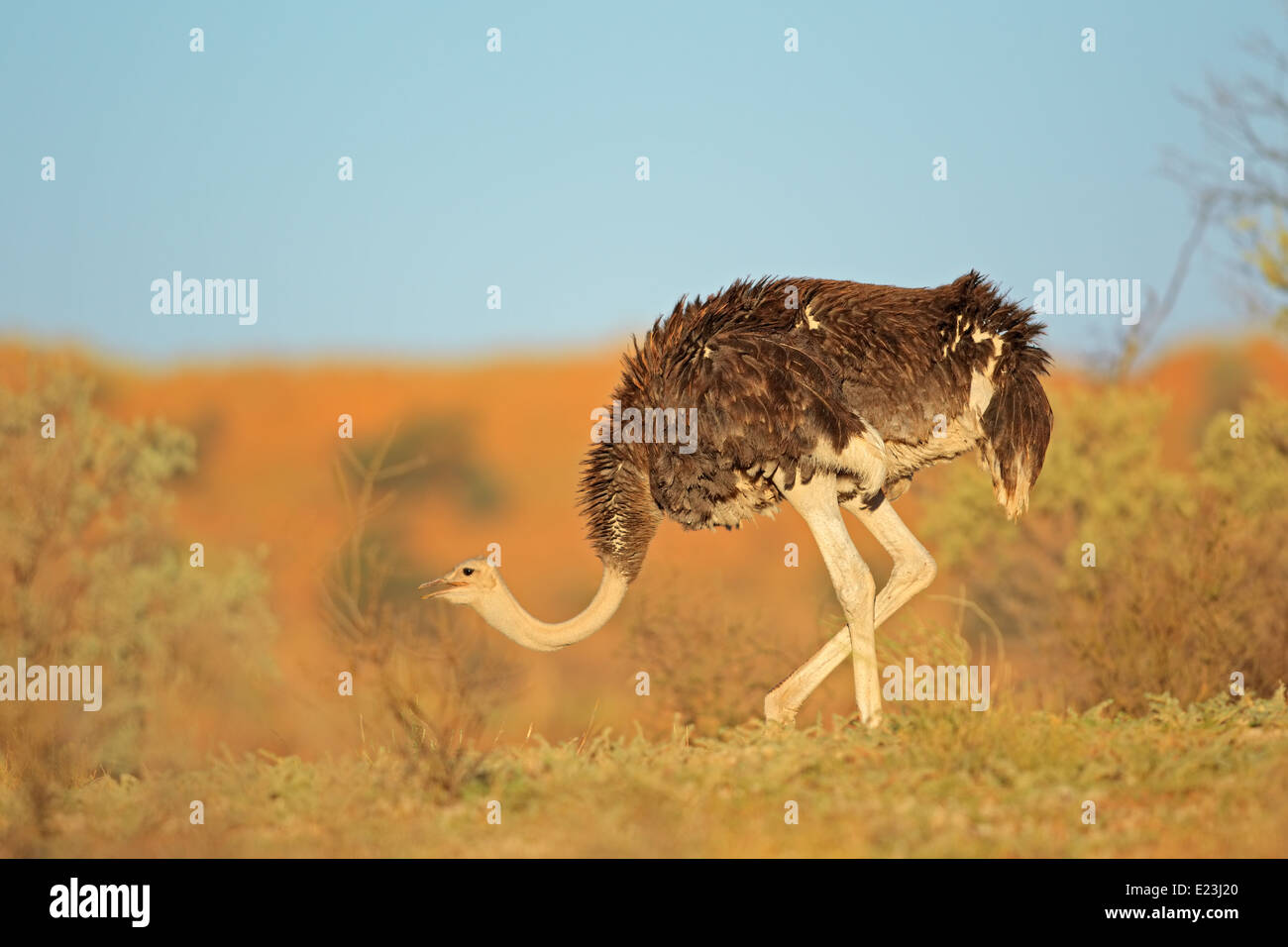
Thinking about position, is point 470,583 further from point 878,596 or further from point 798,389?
point 878,596

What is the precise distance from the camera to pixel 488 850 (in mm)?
6074

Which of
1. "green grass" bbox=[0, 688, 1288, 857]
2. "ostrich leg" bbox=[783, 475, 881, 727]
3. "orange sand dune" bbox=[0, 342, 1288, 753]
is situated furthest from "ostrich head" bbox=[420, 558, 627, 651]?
"orange sand dune" bbox=[0, 342, 1288, 753]

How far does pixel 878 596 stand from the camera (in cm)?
901

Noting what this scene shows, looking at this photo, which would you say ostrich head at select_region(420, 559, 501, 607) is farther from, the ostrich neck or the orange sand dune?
the orange sand dune

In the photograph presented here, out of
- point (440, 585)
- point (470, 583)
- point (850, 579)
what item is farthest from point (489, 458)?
point (850, 579)

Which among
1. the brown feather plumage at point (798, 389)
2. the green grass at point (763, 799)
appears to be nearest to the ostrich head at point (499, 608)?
the brown feather plumage at point (798, 389)

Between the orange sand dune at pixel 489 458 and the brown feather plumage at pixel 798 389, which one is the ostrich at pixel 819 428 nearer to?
the brown feather plumage at pixel 798 389

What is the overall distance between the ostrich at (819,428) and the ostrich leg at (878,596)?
0.01 m

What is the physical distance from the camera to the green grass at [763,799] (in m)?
6.04

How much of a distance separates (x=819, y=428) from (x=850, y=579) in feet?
2.92

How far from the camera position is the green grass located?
6039 millimetres

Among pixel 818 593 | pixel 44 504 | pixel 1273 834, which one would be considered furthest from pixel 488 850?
pixel 44 504
